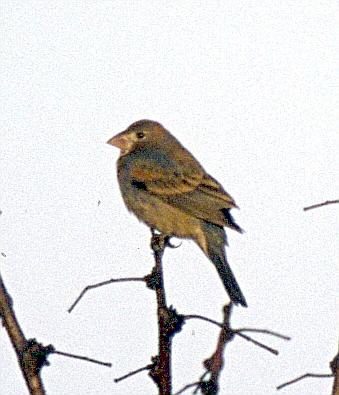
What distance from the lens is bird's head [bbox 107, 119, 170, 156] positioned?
7.73 meters

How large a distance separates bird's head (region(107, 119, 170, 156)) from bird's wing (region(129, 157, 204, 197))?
476 mm

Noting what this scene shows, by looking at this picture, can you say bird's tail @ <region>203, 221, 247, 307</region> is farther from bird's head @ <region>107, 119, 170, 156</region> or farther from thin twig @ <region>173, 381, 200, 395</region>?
thin twig @ <region>173, 381, 200, 395</region>

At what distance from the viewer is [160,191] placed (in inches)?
272

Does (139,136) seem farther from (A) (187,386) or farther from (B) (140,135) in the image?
(A) (187,386)

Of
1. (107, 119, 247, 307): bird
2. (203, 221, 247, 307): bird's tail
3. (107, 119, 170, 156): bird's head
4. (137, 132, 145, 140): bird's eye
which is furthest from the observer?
(137, 132, 145, 140): bird's eye

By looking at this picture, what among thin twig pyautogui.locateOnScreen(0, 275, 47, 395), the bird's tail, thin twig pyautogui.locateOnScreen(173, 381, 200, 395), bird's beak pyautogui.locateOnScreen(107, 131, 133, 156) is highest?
bird's beak pyautogui.locateOnScreen(107, 131, 133, 156)

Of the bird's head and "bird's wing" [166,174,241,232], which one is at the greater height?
the bird's head

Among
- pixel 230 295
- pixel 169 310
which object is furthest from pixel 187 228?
Result: pixel 169 310

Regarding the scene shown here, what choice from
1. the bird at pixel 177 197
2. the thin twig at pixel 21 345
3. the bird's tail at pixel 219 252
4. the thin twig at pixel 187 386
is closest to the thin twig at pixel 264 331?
the thin twig at pixel 187 386

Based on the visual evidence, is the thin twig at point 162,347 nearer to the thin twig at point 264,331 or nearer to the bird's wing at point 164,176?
the thin twig at point 264,331

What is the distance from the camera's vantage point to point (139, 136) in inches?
310

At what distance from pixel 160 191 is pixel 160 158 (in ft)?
1.51

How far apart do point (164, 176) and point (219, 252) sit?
2.99 ft

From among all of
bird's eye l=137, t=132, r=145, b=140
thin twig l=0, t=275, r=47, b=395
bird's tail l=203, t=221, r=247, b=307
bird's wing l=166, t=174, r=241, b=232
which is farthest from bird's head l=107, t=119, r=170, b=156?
thin twig l=0, t=275, r=47, b=395
